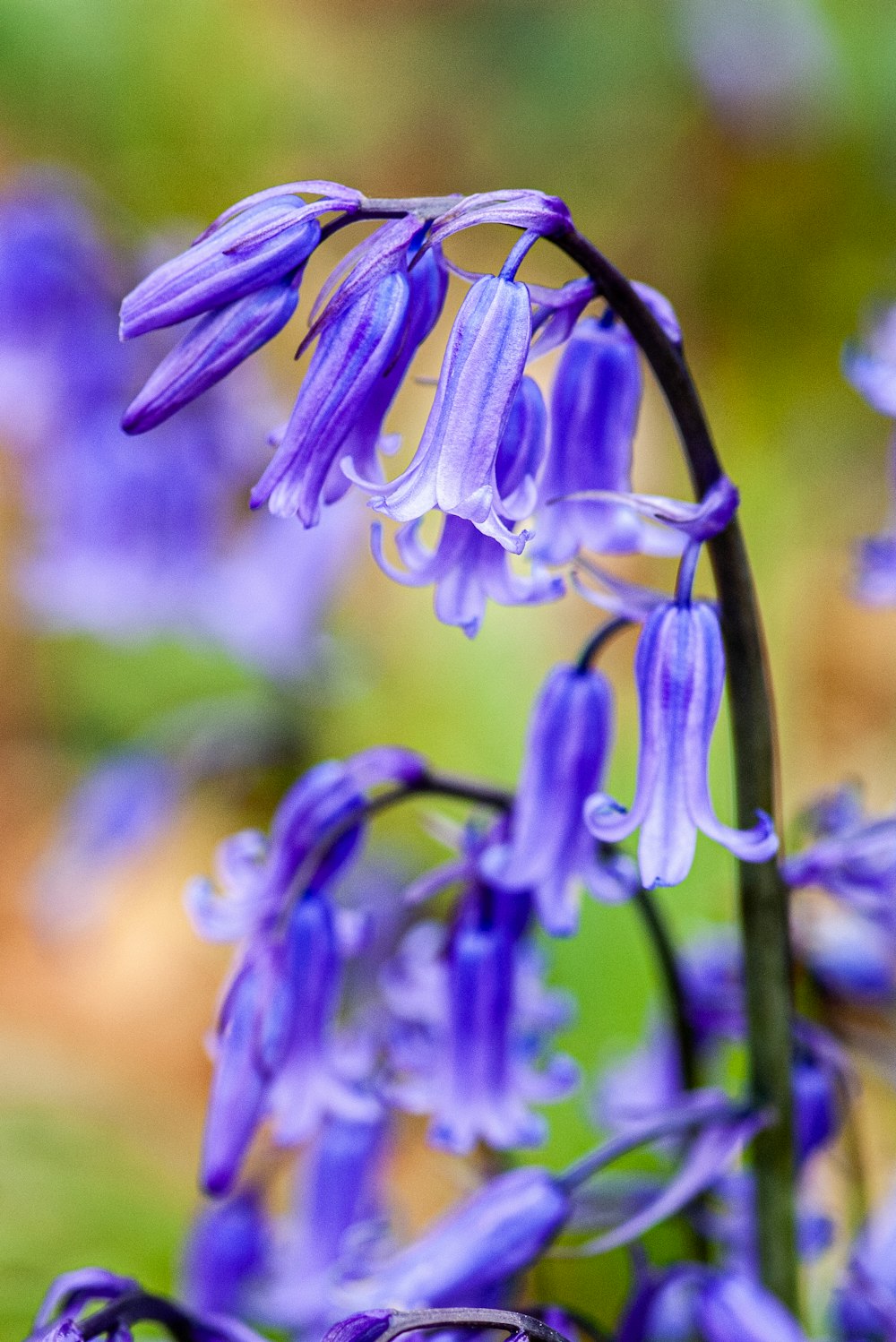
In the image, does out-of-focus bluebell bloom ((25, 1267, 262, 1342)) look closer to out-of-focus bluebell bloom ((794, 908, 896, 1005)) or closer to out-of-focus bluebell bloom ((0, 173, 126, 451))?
out-of-focus bluebell bloom ((794, 908, 896, 1005))

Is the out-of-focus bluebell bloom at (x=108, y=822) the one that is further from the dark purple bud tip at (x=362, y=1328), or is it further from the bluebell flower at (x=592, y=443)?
the dark purple bud tip at (x=362, y=1328)

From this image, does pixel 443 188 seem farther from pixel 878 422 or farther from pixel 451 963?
pixel 451 963

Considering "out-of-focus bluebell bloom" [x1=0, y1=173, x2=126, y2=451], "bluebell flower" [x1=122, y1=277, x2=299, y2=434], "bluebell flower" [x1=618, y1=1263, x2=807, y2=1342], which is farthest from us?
"out-of-focus bluebell bloom" [x1=0, y1=173, x2=126, y2=451]

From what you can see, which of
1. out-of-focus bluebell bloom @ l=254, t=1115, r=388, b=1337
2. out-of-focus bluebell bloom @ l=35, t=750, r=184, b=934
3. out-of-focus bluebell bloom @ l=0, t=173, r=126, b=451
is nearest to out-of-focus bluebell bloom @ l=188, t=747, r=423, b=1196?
out-of-focus bluebell bloom @ l=254, t=1115, r=388, b=1337

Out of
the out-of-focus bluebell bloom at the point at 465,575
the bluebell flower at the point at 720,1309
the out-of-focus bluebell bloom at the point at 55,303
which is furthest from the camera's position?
the out-of-focus bluebell bloom at the point at 55,303

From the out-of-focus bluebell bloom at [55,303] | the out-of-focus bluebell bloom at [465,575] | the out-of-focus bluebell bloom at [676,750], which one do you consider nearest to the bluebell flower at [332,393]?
the out-of-focus bluebell bloom at [465,575]

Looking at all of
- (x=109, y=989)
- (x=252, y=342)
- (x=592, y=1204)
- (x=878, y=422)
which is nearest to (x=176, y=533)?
(x=109, y=989)
